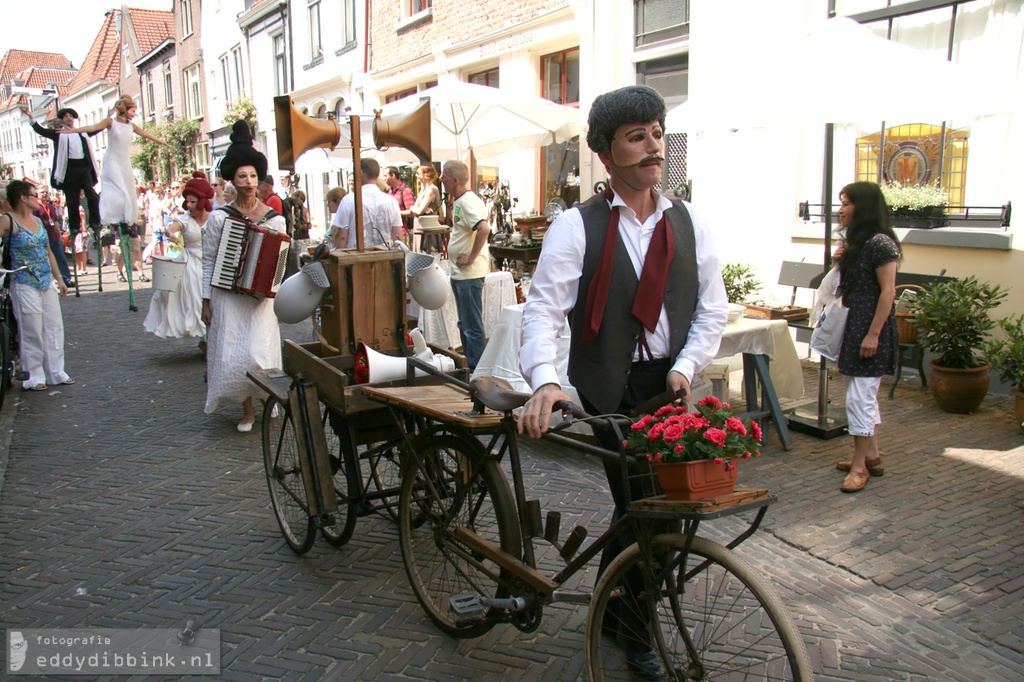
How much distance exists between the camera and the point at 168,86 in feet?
129

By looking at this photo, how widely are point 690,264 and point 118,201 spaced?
1107 cm

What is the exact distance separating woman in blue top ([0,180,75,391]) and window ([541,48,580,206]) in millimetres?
7662

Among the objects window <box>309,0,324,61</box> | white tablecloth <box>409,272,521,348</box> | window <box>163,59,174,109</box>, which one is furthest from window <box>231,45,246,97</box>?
white tablecloth <box>409,272,521,348</box>

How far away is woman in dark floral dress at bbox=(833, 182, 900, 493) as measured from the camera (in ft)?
15.4

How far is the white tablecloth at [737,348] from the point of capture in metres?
5.45

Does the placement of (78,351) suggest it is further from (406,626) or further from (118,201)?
(406,626)

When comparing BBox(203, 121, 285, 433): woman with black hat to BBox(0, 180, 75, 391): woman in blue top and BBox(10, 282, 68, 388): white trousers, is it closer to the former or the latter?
BBox(10, 282, 68, 388): white trousers

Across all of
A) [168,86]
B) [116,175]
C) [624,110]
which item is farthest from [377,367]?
[168,86]

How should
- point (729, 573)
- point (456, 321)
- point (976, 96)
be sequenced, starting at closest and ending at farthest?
point (729, 573) → point (976, 96) → point (456, 321)

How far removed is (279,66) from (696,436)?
28.0 m

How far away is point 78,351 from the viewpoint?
977cm

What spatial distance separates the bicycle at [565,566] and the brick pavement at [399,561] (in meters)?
0.32

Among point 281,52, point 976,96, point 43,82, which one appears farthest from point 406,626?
point 43,82

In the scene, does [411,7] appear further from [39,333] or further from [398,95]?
[39,333]
